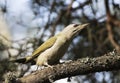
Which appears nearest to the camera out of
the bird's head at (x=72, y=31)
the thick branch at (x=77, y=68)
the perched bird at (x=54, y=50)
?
the thick branch at (x=77, y=68)

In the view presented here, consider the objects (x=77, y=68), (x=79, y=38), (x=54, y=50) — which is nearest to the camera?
(x=77, y=68)

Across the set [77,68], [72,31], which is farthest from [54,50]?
[77,68]

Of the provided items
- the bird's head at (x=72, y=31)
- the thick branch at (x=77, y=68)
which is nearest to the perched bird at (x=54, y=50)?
the bird's head at (x=72, y=31)

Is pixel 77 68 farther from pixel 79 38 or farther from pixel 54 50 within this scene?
pixel 79 38

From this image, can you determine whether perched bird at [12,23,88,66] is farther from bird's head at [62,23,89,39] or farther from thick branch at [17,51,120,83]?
thick branch at [17,51,120,83]

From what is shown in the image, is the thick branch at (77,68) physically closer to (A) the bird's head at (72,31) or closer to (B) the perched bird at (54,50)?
(B) the perched bird at (54,50)

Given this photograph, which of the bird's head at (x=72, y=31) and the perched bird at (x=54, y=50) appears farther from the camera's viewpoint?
the bird's head at (x=72, y=31)

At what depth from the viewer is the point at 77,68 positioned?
11.7 ft

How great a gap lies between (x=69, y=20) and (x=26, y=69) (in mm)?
1916

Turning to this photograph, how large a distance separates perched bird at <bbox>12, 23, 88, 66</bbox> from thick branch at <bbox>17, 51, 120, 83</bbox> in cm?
35

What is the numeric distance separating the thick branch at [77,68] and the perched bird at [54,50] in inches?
13.8

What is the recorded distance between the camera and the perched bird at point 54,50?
4031mm

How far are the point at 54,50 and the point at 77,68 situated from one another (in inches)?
21.8

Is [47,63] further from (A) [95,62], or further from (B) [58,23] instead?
(B) [58,23]
